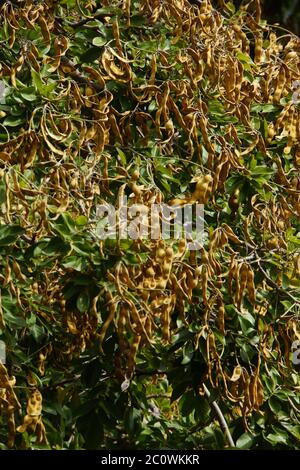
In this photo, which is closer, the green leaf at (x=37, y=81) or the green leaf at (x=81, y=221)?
the green leaf at (x=81, y=221)

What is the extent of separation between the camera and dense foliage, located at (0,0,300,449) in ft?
7.46

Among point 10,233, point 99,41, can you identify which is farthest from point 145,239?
point 99,41

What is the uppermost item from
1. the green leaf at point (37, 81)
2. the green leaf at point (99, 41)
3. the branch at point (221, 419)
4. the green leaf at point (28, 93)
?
the green leaf at point (99, 41)

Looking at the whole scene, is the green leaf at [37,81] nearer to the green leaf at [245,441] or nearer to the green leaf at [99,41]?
the green leaf at [99,41]

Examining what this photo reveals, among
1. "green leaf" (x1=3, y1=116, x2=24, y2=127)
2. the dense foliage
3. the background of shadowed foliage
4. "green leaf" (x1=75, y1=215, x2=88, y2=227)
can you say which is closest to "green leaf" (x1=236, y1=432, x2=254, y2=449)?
the dense foliage

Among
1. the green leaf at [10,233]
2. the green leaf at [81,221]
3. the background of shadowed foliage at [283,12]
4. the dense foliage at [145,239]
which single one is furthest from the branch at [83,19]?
the background of shadowed foliage at [283,12]

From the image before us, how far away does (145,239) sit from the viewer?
2.27 m

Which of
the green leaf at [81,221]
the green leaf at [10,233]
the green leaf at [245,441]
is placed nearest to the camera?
the green leaf at [10,233]

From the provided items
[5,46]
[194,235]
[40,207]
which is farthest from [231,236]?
[5,46]

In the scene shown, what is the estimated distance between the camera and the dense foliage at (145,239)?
7.46 feet

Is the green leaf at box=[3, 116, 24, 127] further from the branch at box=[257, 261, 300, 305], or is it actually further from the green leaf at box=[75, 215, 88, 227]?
the branch at box=[257, 261, 300, 305]

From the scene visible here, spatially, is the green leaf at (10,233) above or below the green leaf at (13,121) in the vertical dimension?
below

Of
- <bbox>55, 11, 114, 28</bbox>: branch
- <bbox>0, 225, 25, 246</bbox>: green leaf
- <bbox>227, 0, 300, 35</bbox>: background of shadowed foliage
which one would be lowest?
<bbox>0, 225, 25, 246</bbox>: green leaf
